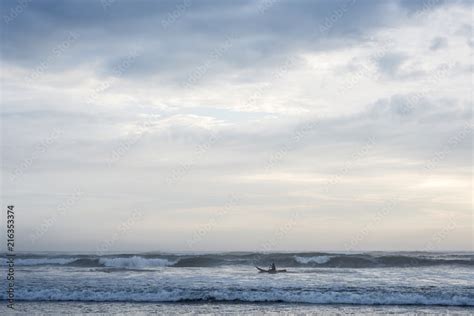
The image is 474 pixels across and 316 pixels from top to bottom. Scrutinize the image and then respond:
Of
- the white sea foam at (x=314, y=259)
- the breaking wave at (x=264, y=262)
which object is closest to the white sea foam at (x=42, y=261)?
the breaking wave at (x=264, y=262)

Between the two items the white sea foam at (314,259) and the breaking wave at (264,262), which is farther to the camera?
the white sea foam at (314,259)

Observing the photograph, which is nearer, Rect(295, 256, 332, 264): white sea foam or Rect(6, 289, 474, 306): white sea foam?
Rect(6, 289, 474, 306): white sea foam

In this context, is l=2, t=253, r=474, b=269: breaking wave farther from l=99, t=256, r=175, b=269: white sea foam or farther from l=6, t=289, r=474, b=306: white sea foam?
l=6, t=289, r=474, b=306: white sea foam

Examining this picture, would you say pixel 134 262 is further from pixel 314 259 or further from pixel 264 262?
pixel 314 259

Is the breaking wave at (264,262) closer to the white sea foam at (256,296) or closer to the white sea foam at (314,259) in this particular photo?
the white sea foam at (314,259)

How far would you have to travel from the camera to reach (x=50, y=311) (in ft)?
62.0

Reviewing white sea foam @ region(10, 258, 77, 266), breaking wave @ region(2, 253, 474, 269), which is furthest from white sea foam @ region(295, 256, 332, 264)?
white sea foam @ region(10, 258, 77, 266)

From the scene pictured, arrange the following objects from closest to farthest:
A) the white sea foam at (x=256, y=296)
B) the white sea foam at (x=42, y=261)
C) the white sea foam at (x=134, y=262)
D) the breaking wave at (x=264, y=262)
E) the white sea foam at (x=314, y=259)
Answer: the white sea foam at (x=256, y=296) < the breaking wave at (x=264, y=262) < the white sea foam at (x=134, y=262) < the white sea foam at (x=314, y=259) < the white sea foam at (x=42, y=261)

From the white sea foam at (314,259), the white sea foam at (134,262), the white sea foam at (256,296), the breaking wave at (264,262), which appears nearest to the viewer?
the white sea foam at (256,296)

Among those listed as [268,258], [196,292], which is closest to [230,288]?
[196,292]

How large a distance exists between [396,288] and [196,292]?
993 cm

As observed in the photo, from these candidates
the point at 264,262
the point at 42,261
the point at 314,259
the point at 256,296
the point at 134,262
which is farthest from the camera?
the point at 42,261

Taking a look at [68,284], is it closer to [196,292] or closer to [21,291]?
[21,291]

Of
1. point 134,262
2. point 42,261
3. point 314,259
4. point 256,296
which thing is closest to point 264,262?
point 314,259
